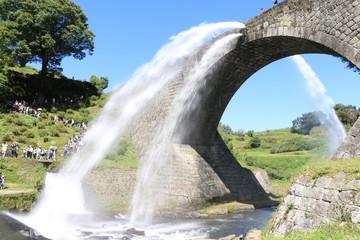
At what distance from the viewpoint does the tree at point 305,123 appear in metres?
55.8

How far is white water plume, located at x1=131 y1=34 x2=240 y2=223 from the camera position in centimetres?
1791

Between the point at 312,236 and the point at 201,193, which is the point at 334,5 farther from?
the point at 201,193

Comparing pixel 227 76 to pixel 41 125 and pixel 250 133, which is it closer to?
pixel 41 125

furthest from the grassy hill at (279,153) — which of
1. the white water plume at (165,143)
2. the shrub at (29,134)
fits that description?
the shrub at (29,134)

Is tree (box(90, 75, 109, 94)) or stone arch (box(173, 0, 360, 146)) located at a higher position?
tree (box(90, 75, 109, 94))

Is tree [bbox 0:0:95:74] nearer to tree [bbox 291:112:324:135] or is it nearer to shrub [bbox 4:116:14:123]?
shrub [bbox 4:116:14:123]

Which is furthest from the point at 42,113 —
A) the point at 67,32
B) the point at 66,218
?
the point at 66,218

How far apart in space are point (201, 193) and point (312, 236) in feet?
44.1

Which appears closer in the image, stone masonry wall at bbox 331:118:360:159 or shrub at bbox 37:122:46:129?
stone masonry wall at bbox 331:118:360:159

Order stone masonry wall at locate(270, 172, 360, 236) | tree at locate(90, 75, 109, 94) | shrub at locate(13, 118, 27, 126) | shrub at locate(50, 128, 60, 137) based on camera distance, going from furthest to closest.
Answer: tree at locate(90, 75, 109, 94)
shrub at locate(13, 118, 27, 126)
shrub at locate(50, 128, 60, 137)
stone masonry wall at locate(270, 172, 360, 236)

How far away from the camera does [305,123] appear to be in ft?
190

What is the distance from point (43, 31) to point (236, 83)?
72.3ft

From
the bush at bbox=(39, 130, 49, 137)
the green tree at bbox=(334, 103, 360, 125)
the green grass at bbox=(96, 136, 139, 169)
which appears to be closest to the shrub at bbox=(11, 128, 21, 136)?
the bush at bbox=(39, 130, 49, 137)

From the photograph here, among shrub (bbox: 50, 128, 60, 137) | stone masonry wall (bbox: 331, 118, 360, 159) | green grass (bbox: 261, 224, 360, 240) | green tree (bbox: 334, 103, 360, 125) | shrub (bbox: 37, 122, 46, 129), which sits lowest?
green grass (bbox: 261, 224, 360, 240)
